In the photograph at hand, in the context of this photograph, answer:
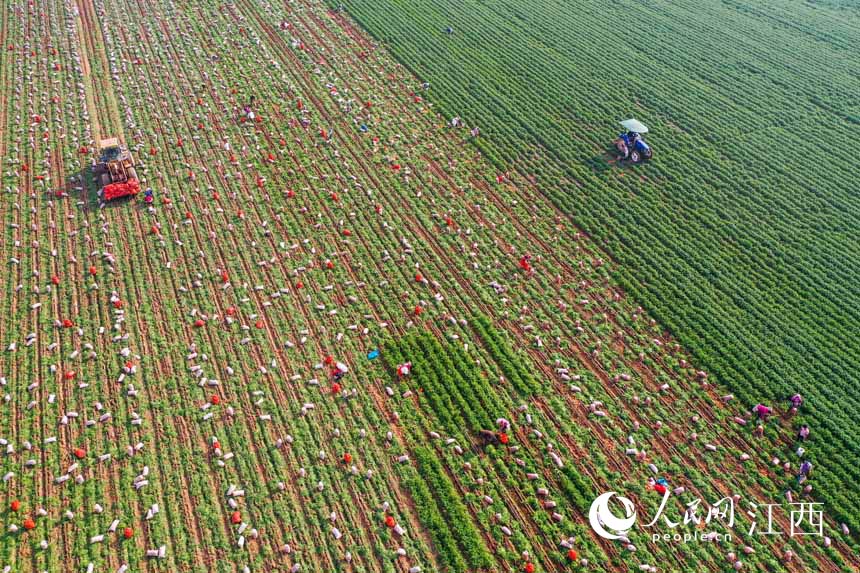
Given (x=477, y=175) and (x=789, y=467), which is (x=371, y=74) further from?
(x=789, y=467)

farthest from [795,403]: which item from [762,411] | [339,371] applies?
[339,371]

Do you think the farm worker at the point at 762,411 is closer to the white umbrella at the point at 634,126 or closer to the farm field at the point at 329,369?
the farm field at the point at 329,369

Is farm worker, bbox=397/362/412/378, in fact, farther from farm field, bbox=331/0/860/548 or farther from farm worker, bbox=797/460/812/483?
farm worker, bbox=797/460/812/483

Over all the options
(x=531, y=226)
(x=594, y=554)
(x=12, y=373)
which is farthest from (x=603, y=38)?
(x=12, y=373)

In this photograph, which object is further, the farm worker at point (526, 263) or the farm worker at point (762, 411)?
the farm worker at point (526, 263)

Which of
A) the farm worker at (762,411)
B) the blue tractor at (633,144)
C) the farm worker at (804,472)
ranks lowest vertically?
the farm worker at (804,472)

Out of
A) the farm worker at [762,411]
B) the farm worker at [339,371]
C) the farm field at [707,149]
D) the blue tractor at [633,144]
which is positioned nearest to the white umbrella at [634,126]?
the blue tractor at [633,144]
